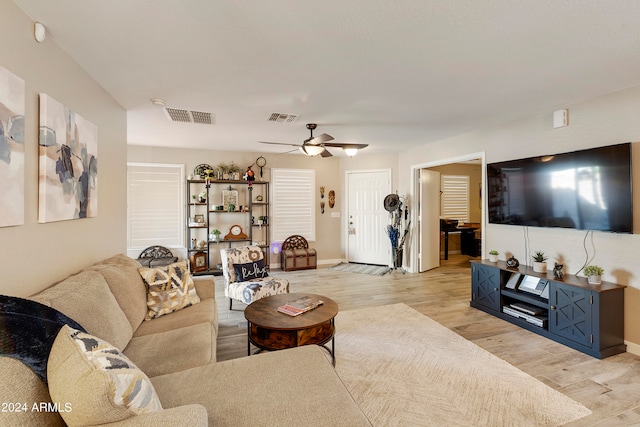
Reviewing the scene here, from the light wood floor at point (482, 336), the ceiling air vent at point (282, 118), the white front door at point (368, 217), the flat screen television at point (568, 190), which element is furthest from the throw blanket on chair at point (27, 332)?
the white front door at point (368, 217)

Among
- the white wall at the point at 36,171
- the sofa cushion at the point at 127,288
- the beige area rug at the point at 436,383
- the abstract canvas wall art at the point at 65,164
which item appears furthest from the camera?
the sofa cushion at the point at 127,288

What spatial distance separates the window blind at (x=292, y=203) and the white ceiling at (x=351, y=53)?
9.23 ft

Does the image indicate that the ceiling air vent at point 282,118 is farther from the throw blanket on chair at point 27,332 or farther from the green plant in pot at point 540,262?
the green plant in pot at point 540,262

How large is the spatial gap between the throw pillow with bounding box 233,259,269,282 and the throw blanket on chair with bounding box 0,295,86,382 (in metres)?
2.56

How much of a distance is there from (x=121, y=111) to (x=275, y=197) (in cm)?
337

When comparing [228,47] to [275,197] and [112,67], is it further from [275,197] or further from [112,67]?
[275,197]

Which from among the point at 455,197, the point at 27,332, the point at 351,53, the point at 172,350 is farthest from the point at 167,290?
the point at 455,197

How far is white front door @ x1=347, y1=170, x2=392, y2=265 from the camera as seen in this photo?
6316 millimetres

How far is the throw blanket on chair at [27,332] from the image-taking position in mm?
946

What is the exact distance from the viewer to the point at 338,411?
123 cm

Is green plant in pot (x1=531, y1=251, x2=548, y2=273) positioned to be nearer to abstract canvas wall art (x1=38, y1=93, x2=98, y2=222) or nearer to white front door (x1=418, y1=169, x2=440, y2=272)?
white front door (x1=418, y1=169, x2=440, y2=272)

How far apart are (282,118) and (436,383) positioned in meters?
3.14

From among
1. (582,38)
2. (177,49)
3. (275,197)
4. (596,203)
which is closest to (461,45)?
(582,38)

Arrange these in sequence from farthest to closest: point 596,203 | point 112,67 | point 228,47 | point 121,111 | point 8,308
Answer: point 121,111
point 596,203
point 112,67
point 228,47
point 8,308
